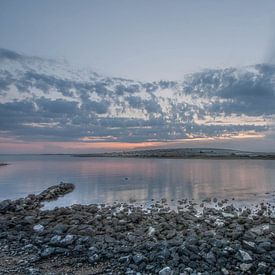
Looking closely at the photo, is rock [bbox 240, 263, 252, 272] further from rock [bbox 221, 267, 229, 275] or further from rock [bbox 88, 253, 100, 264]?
rock [bbox 88, 253, 100, 264]

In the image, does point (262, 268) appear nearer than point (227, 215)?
Yes

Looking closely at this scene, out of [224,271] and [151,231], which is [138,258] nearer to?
[224,271]

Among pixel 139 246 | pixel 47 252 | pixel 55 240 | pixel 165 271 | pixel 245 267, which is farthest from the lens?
pixel 55 240

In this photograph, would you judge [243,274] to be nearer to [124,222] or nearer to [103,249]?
[103,249]

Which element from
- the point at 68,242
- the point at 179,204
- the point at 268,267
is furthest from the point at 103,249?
the point at 179,204

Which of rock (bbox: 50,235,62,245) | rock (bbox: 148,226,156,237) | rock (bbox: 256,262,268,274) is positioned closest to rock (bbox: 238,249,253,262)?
rock (bbox: 256,262,268,274)

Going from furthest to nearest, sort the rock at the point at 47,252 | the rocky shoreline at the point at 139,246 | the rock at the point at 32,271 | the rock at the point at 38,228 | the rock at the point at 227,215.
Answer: the rock at the point at 227,215, the rock at the point at 38,228, the rock at the point at 47,252, the rocky shoreline at the point at 139,246, the rock at the point at 32,271

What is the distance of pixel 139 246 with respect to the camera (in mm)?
7758

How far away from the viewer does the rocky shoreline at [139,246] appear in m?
6.69

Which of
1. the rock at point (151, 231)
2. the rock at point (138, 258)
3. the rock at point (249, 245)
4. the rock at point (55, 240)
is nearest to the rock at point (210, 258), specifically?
the rock at point (249, 245)

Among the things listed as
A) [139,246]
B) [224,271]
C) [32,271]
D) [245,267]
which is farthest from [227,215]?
[32,271]

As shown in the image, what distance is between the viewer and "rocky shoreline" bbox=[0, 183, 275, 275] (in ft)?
22.0

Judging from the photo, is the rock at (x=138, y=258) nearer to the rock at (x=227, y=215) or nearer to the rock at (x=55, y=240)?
the rock at (x=55, y=240)

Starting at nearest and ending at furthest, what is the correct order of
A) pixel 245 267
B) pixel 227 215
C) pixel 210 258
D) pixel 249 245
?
pixel 245 267, pixel 210 258, pixel 249 245, pixel 227 215
